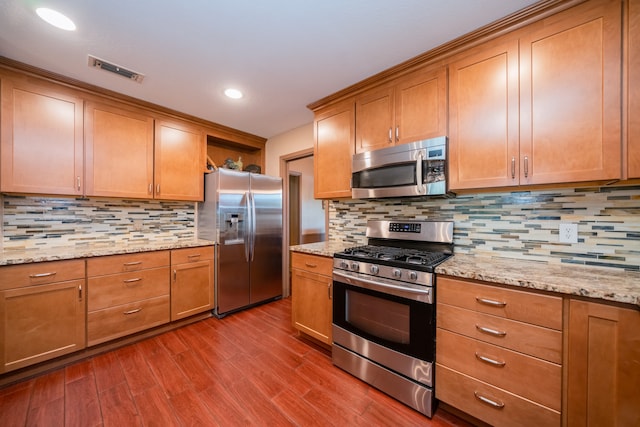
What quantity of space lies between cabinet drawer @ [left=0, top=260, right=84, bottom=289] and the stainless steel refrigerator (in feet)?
3.87

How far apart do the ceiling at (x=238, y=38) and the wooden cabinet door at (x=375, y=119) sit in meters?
0.19

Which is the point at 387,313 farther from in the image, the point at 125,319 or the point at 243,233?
the point at 125,319

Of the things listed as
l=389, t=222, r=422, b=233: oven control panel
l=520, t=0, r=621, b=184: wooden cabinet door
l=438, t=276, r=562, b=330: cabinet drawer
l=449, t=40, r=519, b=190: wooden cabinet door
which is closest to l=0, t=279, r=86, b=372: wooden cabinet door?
l=389, t=222, r=422, b=233: oven control panel

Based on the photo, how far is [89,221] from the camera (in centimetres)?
248

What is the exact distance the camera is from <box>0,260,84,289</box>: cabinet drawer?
175 cm

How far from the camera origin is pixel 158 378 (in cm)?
182

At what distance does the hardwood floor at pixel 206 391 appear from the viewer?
4.80 feet

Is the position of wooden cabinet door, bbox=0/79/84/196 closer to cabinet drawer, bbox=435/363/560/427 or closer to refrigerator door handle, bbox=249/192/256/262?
refrigerator door handle, bbox=249/192/256/262

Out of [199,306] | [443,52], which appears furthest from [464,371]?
[199,306]

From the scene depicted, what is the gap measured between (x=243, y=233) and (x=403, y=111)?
222 cm

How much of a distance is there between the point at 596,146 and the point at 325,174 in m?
1.84

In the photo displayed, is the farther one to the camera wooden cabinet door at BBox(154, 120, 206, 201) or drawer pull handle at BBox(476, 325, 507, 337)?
wooden cabinet door at BBox(154, 120, 206, 201)

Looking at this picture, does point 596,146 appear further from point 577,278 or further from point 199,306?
point 199,306

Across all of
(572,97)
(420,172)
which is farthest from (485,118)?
(420,172)
